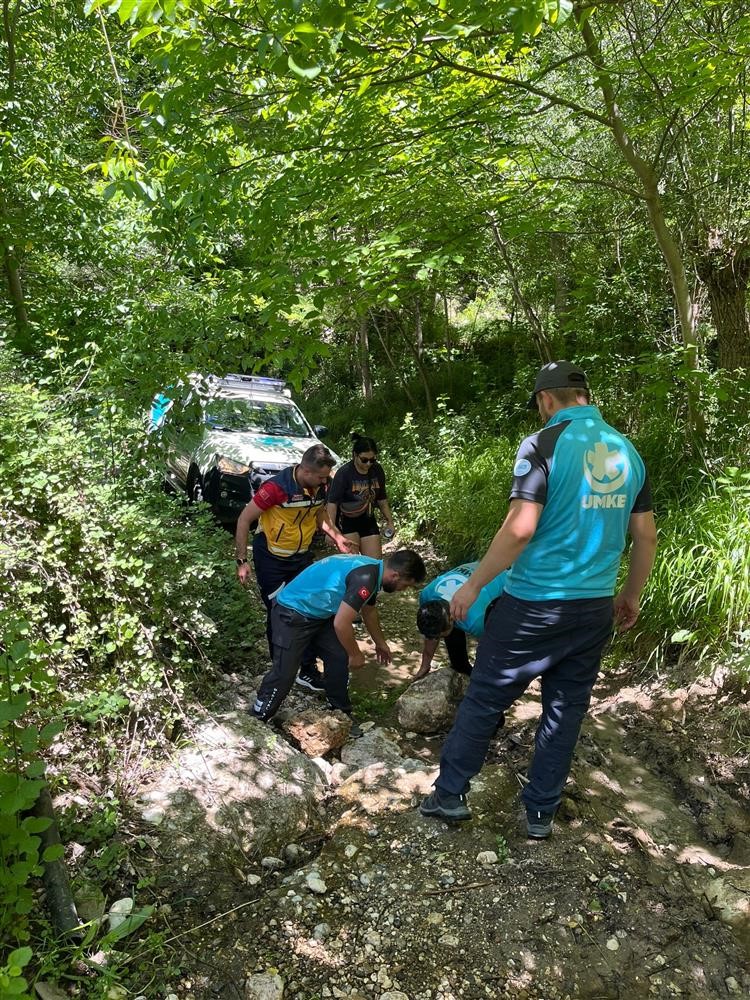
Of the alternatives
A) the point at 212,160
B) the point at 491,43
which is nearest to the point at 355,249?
the point at 212,160

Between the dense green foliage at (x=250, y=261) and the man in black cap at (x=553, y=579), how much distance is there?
1388mm

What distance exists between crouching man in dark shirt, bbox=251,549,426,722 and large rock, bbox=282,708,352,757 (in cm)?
16

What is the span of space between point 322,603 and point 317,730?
2.54 ft

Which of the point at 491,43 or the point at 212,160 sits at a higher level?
the point at 491,43

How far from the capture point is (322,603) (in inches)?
145

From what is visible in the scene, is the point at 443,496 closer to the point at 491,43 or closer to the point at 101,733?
the point at 491,43

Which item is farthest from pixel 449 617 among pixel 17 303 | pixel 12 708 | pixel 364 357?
pixel 364 357

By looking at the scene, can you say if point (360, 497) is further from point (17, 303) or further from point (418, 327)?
point (418, 327)

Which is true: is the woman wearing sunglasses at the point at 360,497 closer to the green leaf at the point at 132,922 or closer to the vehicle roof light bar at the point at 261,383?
the green leaf at the point at 132,922

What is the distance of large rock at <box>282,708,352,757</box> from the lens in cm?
371

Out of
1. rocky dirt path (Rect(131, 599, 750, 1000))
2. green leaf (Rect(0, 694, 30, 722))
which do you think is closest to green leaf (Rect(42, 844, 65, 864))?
green leaf (Rect(0, 694, 30, 722))

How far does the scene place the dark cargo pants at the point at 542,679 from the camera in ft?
8.88

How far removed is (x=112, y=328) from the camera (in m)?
5.51

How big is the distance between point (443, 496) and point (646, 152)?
13.7 ft
